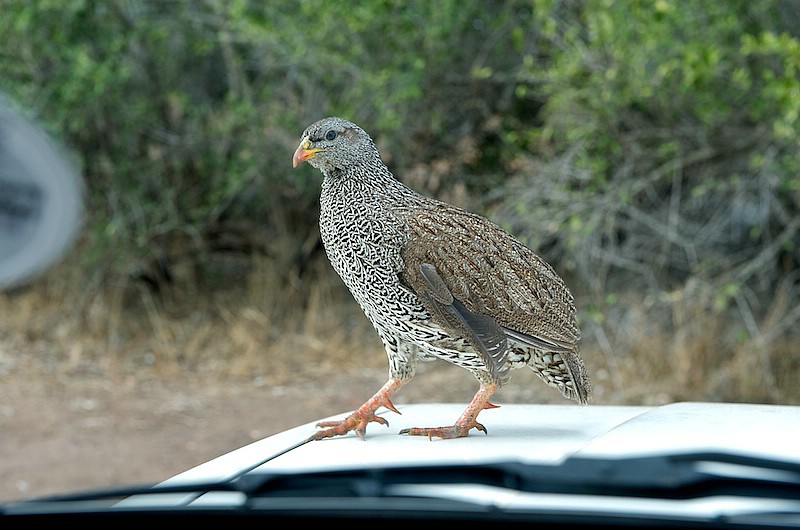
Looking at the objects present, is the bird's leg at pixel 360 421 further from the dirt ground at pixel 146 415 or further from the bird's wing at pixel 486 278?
the dirt ground at pixel 146 415

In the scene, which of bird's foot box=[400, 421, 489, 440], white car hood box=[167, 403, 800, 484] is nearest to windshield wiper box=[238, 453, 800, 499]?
white car hood box=[167, 403, 800, 484]

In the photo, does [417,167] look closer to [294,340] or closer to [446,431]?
[294,340]

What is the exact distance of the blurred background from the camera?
6422 millimetres

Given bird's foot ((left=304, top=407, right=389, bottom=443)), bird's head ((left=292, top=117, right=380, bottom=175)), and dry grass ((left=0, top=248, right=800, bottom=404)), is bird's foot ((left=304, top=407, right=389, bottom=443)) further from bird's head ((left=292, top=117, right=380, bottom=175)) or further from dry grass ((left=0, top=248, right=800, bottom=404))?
dry grass ((left=0, top=248, right=800, bottom=404))

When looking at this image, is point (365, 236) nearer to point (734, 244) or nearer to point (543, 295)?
point (543, 295)

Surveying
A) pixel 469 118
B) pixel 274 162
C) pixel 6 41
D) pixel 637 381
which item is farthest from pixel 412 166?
pixel 6 41

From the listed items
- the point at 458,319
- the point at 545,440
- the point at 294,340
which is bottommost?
the point at 545,440

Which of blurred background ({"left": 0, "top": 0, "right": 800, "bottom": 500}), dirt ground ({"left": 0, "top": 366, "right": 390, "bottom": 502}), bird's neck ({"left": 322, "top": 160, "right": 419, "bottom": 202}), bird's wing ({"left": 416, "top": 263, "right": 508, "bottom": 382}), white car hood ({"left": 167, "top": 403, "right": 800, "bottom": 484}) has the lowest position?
white car hood ({"left": 167, "top": 403, "right": 800, "bottom": 484})

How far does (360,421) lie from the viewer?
85.0 inches

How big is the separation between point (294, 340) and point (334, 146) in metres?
6.53

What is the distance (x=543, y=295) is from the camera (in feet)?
7.30

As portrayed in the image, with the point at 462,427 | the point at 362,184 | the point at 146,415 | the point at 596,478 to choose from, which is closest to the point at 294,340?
the point at 146,415

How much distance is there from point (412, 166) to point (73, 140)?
9.32 ft

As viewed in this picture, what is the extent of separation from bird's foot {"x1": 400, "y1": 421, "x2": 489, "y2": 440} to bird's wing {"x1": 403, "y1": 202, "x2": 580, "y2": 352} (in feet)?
0.68
